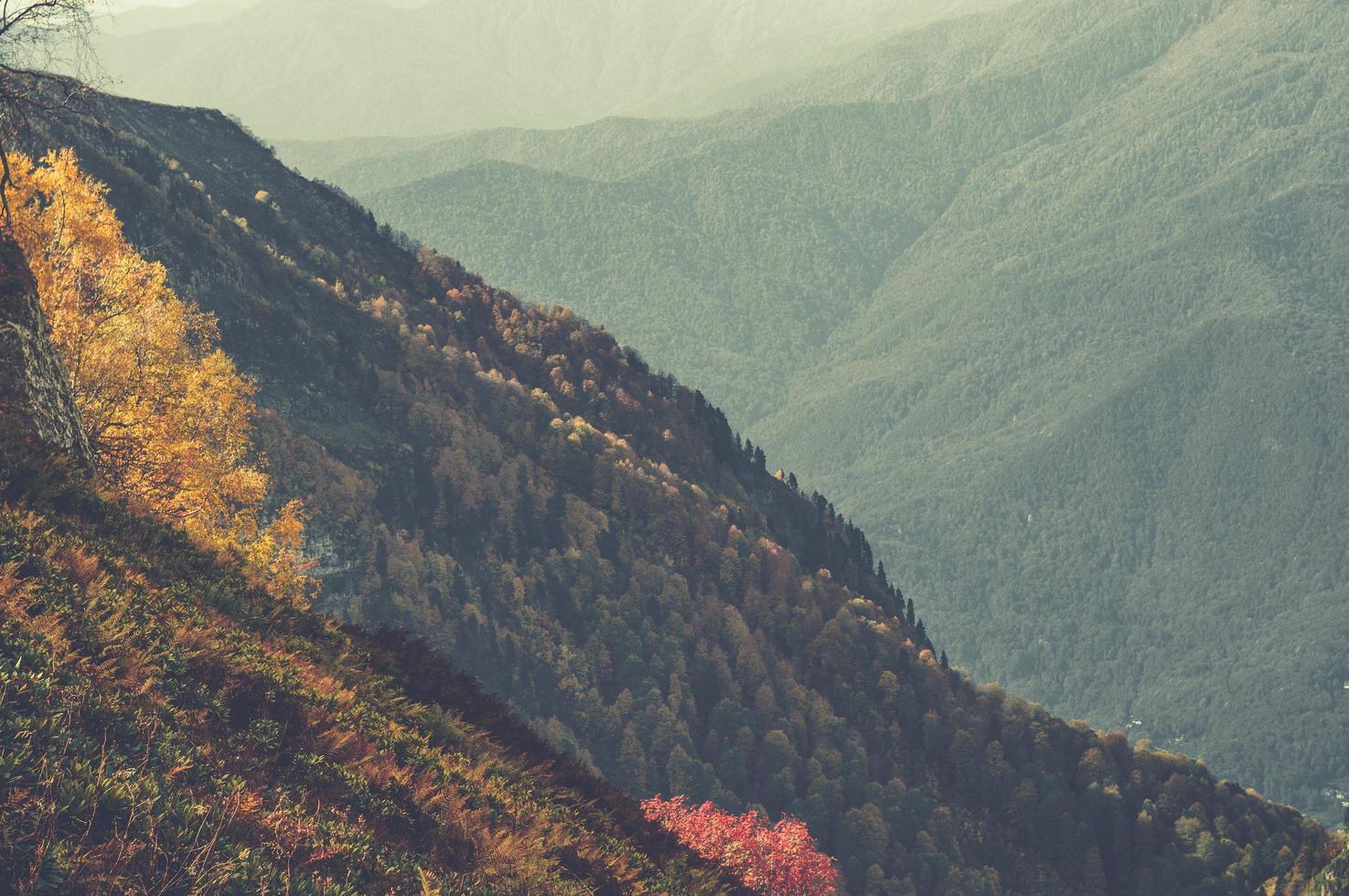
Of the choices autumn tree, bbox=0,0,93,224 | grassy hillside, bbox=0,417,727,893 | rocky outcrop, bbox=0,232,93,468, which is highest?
autumn tree, bbox=0,0,93,224

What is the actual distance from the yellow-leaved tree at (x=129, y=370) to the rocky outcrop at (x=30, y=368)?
1736 millimetres

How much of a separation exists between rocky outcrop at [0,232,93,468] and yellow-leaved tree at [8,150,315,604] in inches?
68.3

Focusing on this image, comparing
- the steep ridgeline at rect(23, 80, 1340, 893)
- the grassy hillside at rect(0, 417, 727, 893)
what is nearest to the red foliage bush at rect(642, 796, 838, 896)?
the grassy hillside at rect(0, 417, 727, 893)

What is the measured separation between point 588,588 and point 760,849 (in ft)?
309

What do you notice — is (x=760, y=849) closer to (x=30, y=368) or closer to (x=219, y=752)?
(x=30, y=368)

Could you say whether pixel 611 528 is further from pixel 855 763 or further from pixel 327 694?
pixel 327 694

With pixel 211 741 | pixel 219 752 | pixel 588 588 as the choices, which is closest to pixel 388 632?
pixel 211 741

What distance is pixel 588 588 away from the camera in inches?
6171

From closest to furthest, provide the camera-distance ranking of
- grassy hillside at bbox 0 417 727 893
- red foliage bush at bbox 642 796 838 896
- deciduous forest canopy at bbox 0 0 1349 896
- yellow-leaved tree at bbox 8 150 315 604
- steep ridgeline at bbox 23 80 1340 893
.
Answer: grassy hillside at bbox 0 417 727 893 → deciduous forest canopy at bbox 0 0 1349 896 → yellow-leaved tree at bbox 8 150 315 604 → red foliage bush at bbox 642 796 838 896 → steep ridgeline at bbox 23 80 1340 893

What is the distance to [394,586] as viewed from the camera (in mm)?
116125

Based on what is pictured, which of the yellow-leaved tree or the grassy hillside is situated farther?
the yellow-leaved tree

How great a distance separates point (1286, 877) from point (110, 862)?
200260 mm

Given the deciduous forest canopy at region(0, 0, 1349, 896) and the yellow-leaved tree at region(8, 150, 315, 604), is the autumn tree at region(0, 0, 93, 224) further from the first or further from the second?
the yellow-leaved tree at region(8, 150, 315, 604)

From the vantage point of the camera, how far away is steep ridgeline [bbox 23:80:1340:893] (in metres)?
116
